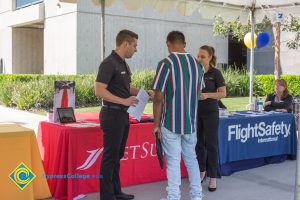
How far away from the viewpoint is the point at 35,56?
30.7m

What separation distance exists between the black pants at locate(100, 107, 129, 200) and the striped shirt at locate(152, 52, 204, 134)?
1.47 ft

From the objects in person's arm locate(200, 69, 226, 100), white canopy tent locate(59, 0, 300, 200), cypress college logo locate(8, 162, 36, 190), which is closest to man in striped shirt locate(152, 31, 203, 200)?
person's arm locate(200, 69, 226, 100)

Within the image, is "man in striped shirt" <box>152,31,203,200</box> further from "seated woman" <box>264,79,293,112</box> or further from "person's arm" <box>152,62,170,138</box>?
"seated woman" <box>264,79,293,112</box>

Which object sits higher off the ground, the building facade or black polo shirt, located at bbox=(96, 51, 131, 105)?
the building facade

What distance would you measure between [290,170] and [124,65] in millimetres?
3419

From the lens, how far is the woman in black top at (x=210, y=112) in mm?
5027

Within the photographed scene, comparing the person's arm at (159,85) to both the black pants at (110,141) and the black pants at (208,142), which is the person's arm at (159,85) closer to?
the black pants at (110,141)

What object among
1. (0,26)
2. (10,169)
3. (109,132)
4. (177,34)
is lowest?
(10,169)

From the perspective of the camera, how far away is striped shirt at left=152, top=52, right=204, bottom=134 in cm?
393

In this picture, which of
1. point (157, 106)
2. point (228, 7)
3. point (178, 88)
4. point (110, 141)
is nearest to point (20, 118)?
point (228, 7)

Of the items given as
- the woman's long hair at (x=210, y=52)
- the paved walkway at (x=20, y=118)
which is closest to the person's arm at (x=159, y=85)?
the woman's long hair at (x=210, y=52)

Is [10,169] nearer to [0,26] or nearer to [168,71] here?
[168,71]

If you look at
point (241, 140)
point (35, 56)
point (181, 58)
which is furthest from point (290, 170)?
point (35, 56)

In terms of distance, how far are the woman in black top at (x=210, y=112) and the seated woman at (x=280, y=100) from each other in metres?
2.16
